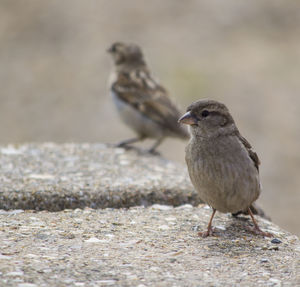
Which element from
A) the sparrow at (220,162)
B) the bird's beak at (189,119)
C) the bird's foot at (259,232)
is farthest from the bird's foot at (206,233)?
the bird's beak at (189,119)

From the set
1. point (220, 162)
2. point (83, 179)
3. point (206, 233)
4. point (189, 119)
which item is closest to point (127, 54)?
point (83, 179)

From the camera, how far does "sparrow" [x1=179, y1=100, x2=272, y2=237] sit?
3754mm

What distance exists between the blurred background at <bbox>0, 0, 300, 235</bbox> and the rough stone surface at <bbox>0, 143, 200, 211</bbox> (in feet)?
9.04

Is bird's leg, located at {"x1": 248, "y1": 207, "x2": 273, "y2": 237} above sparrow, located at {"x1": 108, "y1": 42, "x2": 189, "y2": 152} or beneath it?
beneath

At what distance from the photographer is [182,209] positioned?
13.0 ft

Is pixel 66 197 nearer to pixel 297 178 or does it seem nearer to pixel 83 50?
pixel 297 178

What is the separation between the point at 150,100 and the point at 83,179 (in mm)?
2732

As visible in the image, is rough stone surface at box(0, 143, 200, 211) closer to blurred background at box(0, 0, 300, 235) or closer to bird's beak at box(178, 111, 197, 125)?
bird's beak at box(178, 111, 197, 125)

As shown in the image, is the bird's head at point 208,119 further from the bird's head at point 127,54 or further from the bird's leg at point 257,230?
the bird's head at point 127,54

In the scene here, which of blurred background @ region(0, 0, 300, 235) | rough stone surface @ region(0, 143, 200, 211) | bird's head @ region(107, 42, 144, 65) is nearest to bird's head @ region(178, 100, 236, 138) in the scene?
rough stone surface @ region(0, 143, 200, 211)

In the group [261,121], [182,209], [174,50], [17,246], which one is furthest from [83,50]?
[17,246]

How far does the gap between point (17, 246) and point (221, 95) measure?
6035 millimetres

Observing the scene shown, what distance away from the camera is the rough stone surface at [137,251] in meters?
2.82

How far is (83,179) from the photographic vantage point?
4152 millimetres
